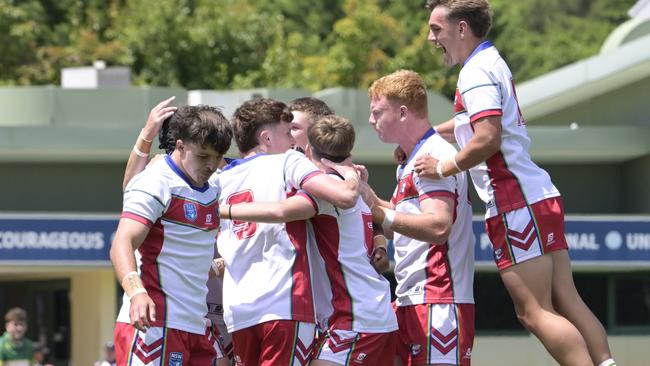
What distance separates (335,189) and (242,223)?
0.60 metres

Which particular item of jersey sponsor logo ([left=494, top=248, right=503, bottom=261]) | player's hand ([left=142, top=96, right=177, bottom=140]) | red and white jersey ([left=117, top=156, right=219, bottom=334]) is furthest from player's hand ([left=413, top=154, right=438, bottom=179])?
player's hand ([left=142, top=96, right=177, bottom=140])

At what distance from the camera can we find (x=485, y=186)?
623cm

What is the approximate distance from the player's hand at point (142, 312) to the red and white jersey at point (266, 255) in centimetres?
80

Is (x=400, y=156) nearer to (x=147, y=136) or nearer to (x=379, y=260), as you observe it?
(x=379, y=260)

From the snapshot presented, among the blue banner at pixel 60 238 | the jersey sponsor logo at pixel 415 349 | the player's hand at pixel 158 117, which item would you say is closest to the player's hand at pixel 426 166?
the jersey sponsor logo at pixel 415 349

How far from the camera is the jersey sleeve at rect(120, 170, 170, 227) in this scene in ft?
18.7

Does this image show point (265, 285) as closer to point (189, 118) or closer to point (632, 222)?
point (189, 118)

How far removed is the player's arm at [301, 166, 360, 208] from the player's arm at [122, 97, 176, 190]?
72cm

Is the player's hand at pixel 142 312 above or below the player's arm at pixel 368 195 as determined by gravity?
below

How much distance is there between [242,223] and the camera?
6262 mm

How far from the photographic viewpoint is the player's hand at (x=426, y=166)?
20.1 feet

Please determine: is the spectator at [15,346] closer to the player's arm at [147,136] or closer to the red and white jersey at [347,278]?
the player's arm at [147,136]

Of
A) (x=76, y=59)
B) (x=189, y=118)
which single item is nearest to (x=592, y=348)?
(x=189, y=118)

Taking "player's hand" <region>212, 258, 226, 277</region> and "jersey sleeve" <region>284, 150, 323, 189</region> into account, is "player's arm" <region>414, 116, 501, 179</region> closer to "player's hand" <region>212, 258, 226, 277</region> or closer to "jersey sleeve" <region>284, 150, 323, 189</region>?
"jersey sleeve" <region>284, 150, 323, 189</region>
